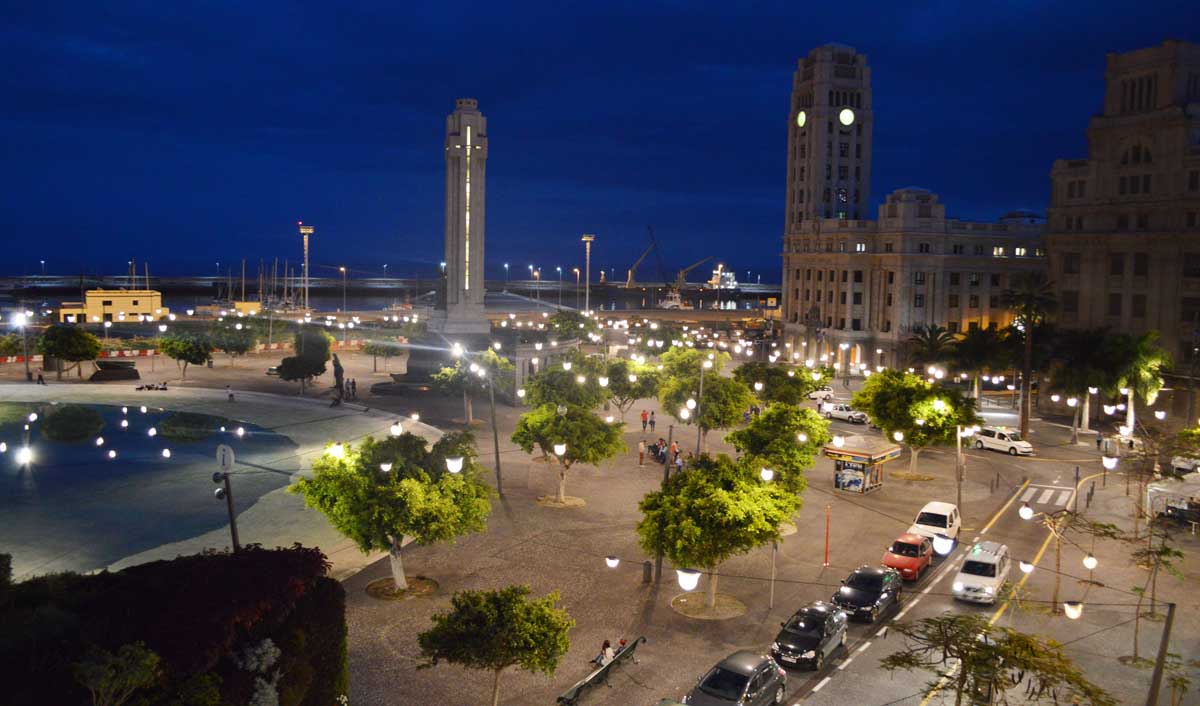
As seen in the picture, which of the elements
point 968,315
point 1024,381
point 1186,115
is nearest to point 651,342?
point 968,315

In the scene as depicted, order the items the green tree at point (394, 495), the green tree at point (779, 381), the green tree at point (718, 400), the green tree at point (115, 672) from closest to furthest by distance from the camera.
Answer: the green tree at point (115, 672) → the green tree at point (394, 495) → the green tree at point (718, 400) → the green tree at point (779, 381)

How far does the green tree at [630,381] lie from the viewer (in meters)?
54.8

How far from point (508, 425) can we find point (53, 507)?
2521cm

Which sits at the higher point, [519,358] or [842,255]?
[842,255]

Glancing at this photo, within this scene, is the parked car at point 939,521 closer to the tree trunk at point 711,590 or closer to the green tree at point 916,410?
the green tree at point 916,410

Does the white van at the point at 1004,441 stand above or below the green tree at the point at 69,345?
below

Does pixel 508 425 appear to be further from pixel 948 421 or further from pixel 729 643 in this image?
pixel 729 643

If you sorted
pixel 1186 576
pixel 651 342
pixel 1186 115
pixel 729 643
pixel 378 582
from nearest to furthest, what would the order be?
pixel 729 643 < pixel 378 582 < pixel 1186 576 < pixel 1186 115 < pixel 651 342

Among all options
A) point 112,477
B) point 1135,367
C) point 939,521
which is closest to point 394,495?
point 939,521

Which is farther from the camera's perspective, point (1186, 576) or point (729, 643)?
point (1186, 576)

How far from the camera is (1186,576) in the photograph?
29094 mm

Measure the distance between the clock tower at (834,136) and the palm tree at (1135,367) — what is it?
54087 mm

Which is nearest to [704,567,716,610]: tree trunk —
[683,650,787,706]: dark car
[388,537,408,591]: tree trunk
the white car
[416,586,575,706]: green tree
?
[683,650,787,706]: dark car

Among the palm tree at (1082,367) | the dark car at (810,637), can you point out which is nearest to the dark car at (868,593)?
the dark car at (810,637)
